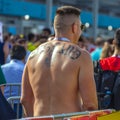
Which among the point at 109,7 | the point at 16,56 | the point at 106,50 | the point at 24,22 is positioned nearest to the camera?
the point at 16,56

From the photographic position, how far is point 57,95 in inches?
161

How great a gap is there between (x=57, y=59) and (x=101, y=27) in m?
30.6

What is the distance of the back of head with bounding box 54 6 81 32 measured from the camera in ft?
13.7

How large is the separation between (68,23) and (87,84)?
58cm

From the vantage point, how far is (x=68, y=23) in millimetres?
4180

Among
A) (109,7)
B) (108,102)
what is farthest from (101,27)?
(108,102)

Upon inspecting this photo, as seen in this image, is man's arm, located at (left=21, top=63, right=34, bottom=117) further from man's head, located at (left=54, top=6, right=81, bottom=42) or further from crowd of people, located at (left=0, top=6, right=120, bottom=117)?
man's head, located at (left=54, top=6, right=81, bottom=42)

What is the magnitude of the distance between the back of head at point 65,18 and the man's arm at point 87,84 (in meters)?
0.34

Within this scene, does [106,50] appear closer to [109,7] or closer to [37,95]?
[37,95]

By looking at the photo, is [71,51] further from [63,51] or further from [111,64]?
[111,64]

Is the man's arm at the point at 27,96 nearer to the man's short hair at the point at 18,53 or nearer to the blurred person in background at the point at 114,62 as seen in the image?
the blurred person in background at the point at 114,62

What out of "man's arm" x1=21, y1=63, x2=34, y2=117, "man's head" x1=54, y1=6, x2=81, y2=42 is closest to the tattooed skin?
"man's head" x1=54, y1=6, x2=81, y2=42

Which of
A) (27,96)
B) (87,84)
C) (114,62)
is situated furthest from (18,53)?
(87,84)

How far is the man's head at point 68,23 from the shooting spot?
165 inches
